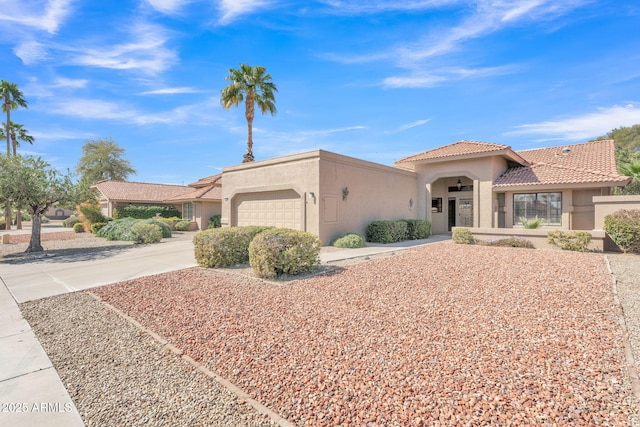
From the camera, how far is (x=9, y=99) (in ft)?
107

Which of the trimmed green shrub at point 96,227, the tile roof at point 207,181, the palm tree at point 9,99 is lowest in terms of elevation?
the trimmed green shrub at point 96,227

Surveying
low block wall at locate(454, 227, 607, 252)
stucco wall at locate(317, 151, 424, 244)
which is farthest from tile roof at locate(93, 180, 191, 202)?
low block wall at locate(454, 227, 607, 252)

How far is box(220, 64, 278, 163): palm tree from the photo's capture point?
22.7 meters

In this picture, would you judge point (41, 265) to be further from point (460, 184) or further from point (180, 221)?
point (460, 184)

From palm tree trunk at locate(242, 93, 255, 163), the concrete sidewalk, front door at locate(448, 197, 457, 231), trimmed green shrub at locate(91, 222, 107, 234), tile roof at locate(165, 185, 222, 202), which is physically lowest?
the concrete sidewalk

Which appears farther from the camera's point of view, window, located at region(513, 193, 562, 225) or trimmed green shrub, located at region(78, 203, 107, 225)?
trimmed green shrub, located at region(78, 203, 107, 225)

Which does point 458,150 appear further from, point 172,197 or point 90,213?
point 90,213

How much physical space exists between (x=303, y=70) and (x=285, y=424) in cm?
1447

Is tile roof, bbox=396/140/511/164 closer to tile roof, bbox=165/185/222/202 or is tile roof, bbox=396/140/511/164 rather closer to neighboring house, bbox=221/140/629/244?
neighboring house, bbox=221/140/629/244

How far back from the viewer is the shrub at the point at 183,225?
2583cm

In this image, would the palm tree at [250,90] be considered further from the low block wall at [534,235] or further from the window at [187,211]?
the low block wall at [534,235]

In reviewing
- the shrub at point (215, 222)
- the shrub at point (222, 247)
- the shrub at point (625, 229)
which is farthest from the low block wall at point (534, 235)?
the shrub at point (215, 222)

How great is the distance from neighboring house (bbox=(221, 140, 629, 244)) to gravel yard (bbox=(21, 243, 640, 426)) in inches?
287

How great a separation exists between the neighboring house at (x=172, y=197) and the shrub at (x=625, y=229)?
24417 millimetres
